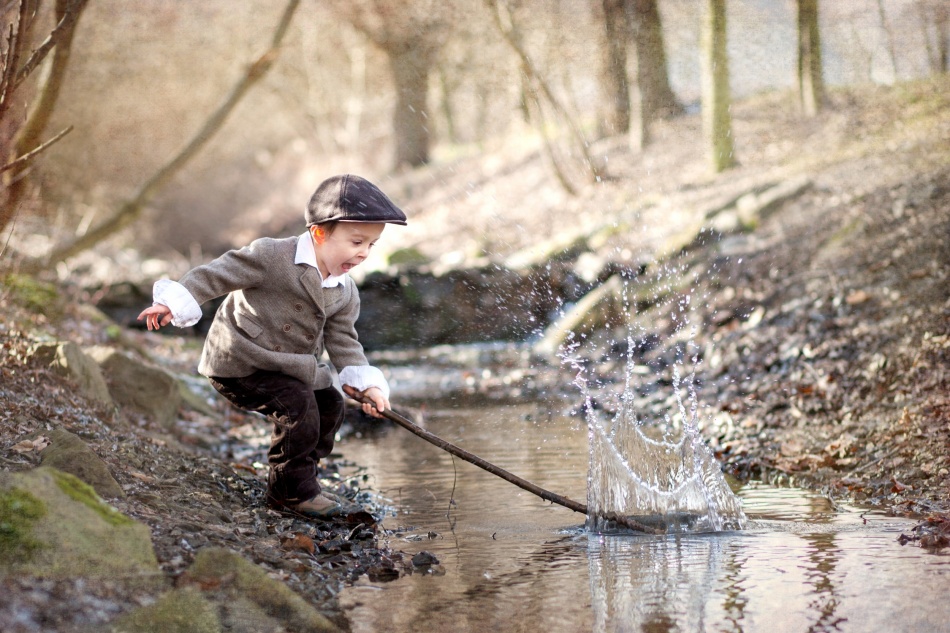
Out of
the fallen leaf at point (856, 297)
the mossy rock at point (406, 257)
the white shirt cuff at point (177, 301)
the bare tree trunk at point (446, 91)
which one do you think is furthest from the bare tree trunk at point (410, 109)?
the white shirt cuff at point (177, 301)

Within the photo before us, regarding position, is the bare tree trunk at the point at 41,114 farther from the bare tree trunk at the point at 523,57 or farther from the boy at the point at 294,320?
the bare tree trunk at the point at 523,57

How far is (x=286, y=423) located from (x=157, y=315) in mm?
886

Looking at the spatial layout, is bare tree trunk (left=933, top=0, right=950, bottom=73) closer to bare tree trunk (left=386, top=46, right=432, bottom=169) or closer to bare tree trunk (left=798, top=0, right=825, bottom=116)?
bare tree trunk (left=798, top=0, right=825, bottom=116)

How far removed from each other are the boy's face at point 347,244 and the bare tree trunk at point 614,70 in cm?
1627

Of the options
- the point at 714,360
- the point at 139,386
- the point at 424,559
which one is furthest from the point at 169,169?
the point at 424,559

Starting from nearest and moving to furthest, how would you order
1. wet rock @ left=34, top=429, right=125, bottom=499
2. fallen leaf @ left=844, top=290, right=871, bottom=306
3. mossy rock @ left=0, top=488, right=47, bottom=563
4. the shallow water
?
1. mossy rock @ left=0, top=488, right=47, bottom=563
2. the shallow water
3. wet rock @ left=34, top=429, right=125, bottom=499
4. fallen leaf @ left=844, top=290, right=871, bottom=306

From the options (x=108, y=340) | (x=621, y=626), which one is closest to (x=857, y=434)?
(x=621, y=626)

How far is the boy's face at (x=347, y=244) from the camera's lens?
4484 millimetres

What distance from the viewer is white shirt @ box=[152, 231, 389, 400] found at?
419cm

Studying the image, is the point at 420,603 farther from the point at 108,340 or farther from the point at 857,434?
the point at 108,340

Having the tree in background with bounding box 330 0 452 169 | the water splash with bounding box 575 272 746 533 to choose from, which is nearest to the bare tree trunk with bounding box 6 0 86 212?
the water splash with bounding box 575 272 746 533

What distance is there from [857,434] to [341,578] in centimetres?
376

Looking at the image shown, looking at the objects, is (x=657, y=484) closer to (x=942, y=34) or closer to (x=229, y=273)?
(x=229, y=273)

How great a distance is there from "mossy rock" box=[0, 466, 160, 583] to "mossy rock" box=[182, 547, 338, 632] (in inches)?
6.3
